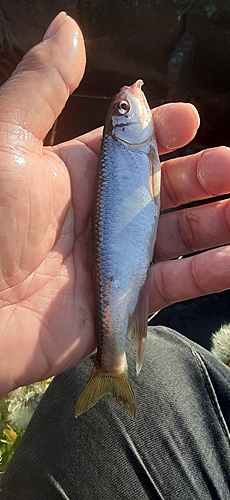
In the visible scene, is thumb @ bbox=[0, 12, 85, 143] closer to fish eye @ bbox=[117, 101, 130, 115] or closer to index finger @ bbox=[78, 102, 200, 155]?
fish eye @ bbox=[117, 101, 130, 115]

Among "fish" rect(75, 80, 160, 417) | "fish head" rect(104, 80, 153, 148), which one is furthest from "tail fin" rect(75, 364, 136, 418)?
"fish head" rect(104, 80, 153, 148)

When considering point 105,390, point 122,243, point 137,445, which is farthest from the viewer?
point 137,445

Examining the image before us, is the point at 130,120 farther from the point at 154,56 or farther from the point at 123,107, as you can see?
the point at 154,56

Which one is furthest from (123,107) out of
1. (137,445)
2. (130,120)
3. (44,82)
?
(137,445)

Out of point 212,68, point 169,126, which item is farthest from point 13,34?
point 169,126

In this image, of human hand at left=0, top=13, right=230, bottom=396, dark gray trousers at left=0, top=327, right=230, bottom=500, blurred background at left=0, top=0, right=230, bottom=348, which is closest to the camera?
human hand at left=0, top=13, right=230, bottom=396

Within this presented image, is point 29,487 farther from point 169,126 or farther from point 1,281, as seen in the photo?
point 169,126
